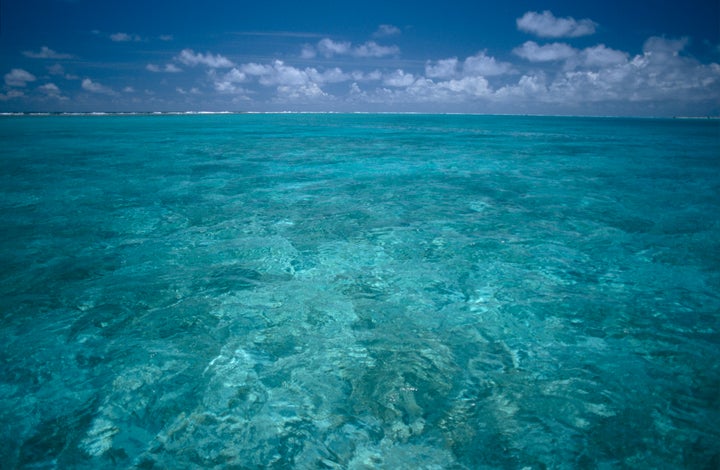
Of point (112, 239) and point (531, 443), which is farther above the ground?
point (112, 239)

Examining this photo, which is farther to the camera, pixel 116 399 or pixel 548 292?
pixel 548 292

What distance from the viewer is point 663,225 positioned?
9336 millimetres

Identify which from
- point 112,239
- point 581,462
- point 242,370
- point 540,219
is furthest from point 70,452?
point 540,219

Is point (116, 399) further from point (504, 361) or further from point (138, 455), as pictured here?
point (504, 361)

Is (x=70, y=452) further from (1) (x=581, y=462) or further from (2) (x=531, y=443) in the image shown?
(1) (x=581, y=462)

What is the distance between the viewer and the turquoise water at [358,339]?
310cm

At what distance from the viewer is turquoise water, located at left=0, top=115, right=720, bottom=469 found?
10.2 ft

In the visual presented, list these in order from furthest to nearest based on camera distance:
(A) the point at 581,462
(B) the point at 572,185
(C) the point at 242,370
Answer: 1. (B) the point at 572,185
2. (C) the point at 242,370
3. (A) the point at 581,462

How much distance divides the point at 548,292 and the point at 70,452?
253 inches

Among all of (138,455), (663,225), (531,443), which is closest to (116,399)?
(138,455)

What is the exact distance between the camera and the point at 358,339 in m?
4.49

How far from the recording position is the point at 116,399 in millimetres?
3520

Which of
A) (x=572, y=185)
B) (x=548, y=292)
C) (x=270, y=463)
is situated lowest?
(x=270, y=463)

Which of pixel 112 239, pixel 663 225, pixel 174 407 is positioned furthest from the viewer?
pixel 663 225
